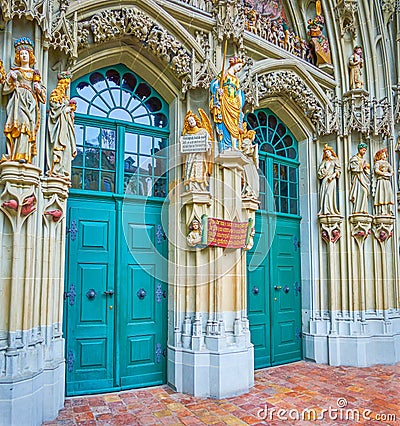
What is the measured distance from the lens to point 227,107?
16.6 feet

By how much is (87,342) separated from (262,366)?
2617 millimetres

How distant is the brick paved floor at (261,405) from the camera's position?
155 inches

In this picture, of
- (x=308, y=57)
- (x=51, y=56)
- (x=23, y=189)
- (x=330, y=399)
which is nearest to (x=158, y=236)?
(x=23, y=189)

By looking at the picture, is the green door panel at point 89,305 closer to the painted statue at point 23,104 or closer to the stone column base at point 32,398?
the stone column base at point 32,398

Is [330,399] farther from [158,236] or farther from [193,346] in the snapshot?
[158,236]

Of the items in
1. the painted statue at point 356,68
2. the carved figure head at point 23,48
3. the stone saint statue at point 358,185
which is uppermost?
the painted statue at point 356,68

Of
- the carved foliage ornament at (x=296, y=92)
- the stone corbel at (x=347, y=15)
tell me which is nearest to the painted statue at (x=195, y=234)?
the carved foliage ornament at (x=296, y=92)

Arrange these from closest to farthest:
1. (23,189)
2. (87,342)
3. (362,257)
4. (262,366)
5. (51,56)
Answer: (23,189)
(51,56)
(87,342)
(262,366)
(362,257)

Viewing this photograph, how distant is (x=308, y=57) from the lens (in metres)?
6.84

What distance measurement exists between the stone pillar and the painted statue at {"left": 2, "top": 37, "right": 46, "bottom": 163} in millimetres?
1899

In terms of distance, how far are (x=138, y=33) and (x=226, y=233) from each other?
2.63m

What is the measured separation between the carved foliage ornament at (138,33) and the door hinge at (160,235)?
196 cm

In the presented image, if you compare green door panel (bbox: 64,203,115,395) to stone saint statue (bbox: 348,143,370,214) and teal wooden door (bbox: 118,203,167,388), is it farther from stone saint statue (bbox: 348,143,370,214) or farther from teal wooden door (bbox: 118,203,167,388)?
stone saint statue (bbox: 348,143,370,214)

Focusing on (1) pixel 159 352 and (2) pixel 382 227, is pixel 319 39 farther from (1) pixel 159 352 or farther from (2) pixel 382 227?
(1) pixel 159 352
